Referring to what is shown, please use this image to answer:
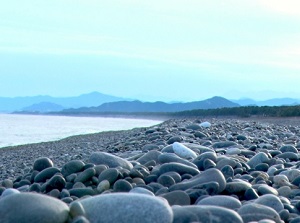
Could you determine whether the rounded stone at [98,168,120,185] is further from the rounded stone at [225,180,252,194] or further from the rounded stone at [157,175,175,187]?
the rounded stone at [225,180,252,194]

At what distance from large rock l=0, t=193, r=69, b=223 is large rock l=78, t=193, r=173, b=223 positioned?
0.18 meters

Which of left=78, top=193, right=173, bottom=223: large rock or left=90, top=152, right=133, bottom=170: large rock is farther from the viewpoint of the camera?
left=90, top=152, right=133, bottom=170: large rock

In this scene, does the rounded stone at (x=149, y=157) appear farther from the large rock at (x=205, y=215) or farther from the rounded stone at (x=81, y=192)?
the large rock at (x=205, y=215)

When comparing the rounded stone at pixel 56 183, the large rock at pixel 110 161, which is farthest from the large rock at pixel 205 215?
the large rock at pixel 110 161

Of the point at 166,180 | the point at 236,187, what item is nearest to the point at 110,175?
the point at 166,180

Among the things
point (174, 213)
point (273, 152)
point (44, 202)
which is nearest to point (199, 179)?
point (174, 213)

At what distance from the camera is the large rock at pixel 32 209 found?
336cm

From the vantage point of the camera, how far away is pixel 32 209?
11.1 feet

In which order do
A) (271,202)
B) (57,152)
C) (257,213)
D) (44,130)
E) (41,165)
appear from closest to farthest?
(257,213)
(271,202)
(41,165)
(57,152)
(44,130)

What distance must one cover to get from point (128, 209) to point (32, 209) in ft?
1.88

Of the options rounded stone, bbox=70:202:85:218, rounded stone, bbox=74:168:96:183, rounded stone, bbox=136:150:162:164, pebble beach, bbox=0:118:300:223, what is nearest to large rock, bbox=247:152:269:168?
pebble beach, bbox=0:118:300:223

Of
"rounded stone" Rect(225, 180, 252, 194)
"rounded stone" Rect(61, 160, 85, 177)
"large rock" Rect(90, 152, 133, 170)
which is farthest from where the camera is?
"large rock" Rect(90, 152, 133, 170)

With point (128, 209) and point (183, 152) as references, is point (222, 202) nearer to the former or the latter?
point (128, 209)

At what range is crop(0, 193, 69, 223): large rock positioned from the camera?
Answer: 3.36 m
